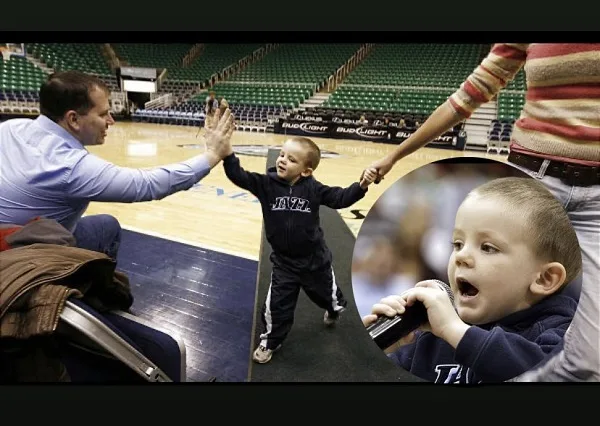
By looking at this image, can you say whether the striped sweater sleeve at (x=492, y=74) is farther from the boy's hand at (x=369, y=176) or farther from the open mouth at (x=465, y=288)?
the open mouth at (x=465, y=288)

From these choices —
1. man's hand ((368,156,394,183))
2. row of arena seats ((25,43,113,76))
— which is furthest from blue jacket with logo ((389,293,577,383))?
row of arena seats ((25,43,113,76))

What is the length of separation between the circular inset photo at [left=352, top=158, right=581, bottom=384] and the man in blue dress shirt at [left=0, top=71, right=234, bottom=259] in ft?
1.66

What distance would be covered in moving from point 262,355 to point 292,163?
664 mm

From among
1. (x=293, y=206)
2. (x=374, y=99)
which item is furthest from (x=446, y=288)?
(x=374, y=99)

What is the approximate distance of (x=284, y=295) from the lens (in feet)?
4.46

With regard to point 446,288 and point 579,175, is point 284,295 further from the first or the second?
point 579,175

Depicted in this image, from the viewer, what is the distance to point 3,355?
32.2 inches

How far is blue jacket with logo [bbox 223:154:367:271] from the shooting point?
126 cm

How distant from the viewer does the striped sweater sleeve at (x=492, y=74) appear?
0.87m

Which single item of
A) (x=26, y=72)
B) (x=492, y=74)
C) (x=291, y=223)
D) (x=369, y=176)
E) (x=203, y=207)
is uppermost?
(x=492, y=74)

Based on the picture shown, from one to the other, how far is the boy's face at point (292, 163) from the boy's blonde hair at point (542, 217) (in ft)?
1.95

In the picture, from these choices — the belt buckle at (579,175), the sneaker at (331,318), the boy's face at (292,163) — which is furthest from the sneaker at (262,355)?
the belt buckle at (579,175)

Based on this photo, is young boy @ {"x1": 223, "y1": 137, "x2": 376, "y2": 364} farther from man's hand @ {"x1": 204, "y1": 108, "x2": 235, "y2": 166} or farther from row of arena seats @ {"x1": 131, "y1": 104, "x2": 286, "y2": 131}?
row of arena seats @ {"x1": 131, "y1": 104, "x2": 286, "y2": 131}

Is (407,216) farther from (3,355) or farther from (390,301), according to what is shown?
(3,355)
